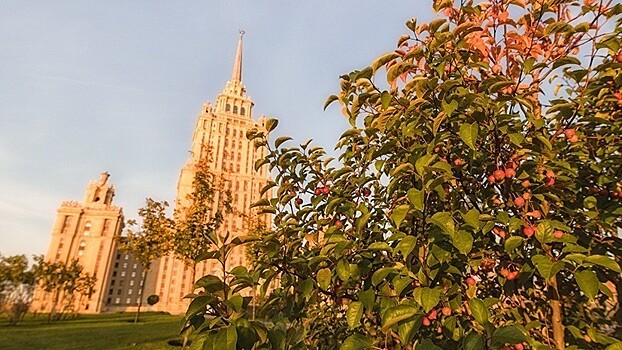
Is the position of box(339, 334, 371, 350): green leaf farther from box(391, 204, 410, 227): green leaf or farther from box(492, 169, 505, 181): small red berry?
box(492, 169, 505, 181): small red berry

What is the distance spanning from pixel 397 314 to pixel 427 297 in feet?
0.60

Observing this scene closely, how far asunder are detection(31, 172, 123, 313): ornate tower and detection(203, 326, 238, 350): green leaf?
106011mm

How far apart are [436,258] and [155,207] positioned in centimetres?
2033

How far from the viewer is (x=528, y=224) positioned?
7.29 ft

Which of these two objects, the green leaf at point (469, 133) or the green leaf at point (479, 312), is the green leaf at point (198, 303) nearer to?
the green leaf at point (479, 312)

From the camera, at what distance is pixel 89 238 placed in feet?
318

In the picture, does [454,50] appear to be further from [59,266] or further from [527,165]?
[59,266]

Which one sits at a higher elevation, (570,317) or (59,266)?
(59,266)

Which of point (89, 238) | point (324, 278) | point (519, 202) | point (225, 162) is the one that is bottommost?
point (324, 278)

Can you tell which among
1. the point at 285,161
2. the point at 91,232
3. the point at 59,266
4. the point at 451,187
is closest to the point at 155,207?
the point at 285,161

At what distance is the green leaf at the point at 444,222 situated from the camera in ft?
5.89

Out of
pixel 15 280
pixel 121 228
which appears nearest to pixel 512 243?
pixel 15 280

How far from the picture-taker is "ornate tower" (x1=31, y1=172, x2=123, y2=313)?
304ft

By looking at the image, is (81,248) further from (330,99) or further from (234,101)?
(330,99)
